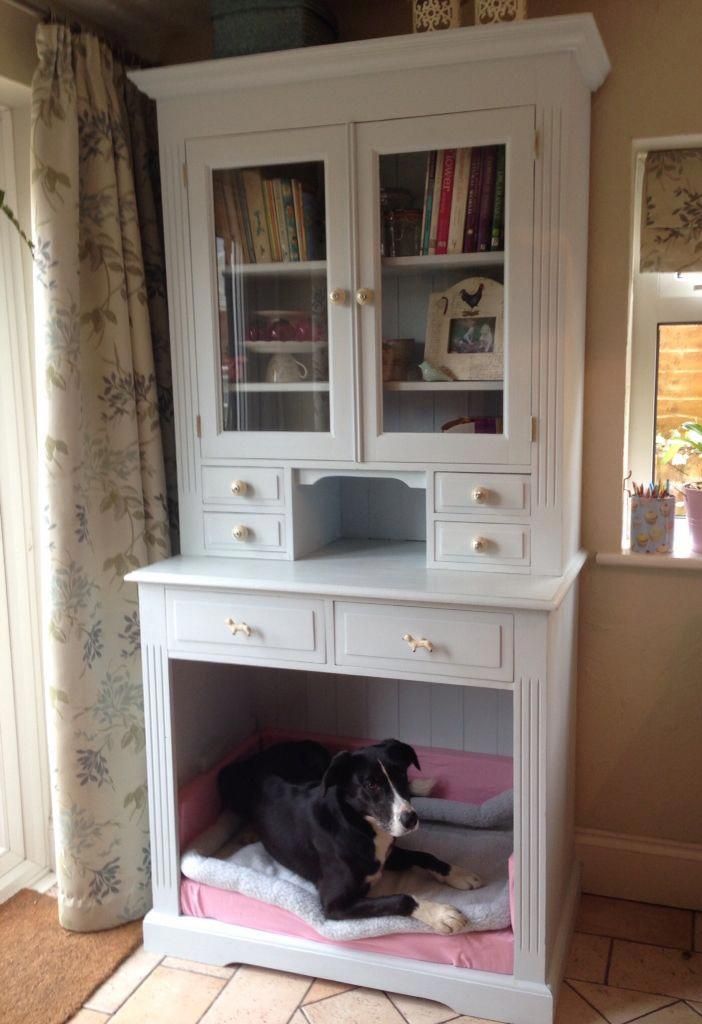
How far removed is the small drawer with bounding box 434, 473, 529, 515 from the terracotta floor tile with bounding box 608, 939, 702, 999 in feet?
3.39

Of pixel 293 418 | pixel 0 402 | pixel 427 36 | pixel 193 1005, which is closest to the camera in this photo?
pixel 427 36

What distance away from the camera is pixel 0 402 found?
2336 mm

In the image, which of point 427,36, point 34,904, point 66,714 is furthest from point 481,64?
point 34,904

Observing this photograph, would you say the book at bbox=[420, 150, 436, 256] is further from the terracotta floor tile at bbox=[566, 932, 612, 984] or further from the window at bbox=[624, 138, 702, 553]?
the terracotta floor tile at bbox=[566, 932, 612, 984]

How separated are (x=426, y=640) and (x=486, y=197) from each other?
92 cm

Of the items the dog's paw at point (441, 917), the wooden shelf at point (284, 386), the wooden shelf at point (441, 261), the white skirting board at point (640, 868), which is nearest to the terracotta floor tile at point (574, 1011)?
the dog's paw at point (441, 917)

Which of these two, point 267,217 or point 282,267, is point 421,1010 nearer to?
point 282,267

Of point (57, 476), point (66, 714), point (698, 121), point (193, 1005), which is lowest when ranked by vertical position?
point (193, 1005)

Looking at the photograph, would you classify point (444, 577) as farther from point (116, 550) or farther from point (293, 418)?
point (116, 550)

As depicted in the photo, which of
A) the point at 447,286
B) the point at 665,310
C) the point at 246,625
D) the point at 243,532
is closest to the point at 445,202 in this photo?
the point at 447,286

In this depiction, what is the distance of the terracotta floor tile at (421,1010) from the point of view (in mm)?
1950

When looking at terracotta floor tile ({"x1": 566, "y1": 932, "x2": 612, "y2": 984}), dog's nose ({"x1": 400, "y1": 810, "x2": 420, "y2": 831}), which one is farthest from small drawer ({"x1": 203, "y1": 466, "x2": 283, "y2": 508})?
terracotta floor tile ({"x1": 566, "y1": 932, "x2": 612, "y2": 984})

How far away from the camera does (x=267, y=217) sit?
2.12 m

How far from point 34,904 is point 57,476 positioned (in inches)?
43.0
